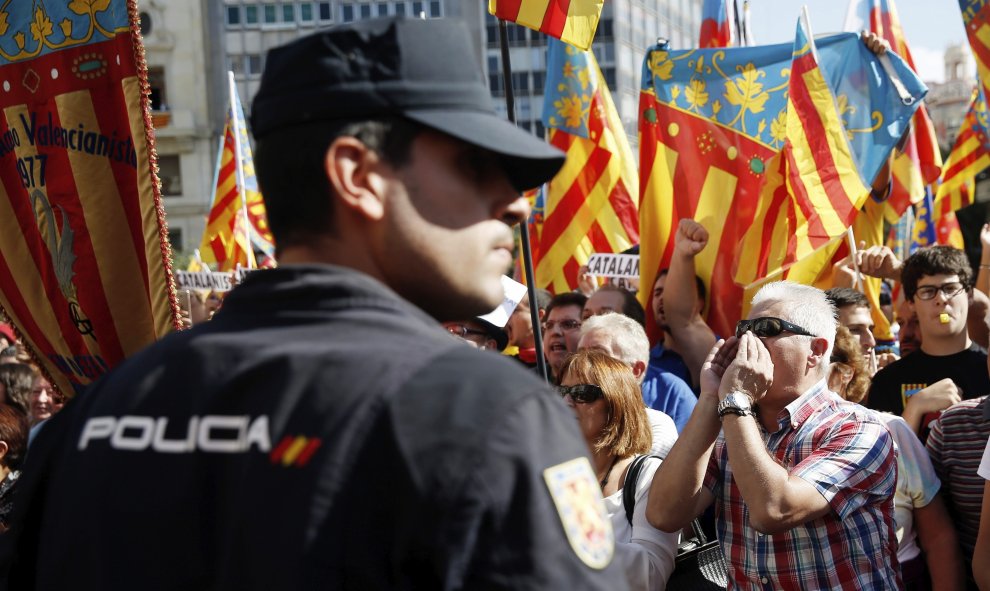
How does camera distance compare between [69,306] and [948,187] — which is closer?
[69,306]

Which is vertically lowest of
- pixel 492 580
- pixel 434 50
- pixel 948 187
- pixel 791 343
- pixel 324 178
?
pixel 948 187

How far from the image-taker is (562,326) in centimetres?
655

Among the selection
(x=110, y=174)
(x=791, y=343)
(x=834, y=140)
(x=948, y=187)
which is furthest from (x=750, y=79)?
(x=948, y=187)

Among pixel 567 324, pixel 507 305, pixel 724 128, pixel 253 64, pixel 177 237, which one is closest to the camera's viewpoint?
pixel 507 305

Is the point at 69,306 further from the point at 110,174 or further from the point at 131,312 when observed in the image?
the point at 110,174

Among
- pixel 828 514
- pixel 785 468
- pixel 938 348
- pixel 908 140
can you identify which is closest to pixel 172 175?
pixel 908 140

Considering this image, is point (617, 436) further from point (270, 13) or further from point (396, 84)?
point (270, 13)

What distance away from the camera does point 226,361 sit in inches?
49.4

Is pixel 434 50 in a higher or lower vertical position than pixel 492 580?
higher

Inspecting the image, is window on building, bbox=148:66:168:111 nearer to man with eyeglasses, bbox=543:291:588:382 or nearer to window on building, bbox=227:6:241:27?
window on building, bbox=227:6:241:27

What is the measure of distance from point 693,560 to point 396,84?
2758 millimetres

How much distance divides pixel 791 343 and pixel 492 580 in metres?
2.64

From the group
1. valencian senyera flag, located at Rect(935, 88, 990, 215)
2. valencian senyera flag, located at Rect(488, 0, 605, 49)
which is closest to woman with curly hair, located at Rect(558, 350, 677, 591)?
valencian senyera flag, located at Rect(488, 0, 605, 49)

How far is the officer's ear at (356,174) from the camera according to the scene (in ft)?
4.36
